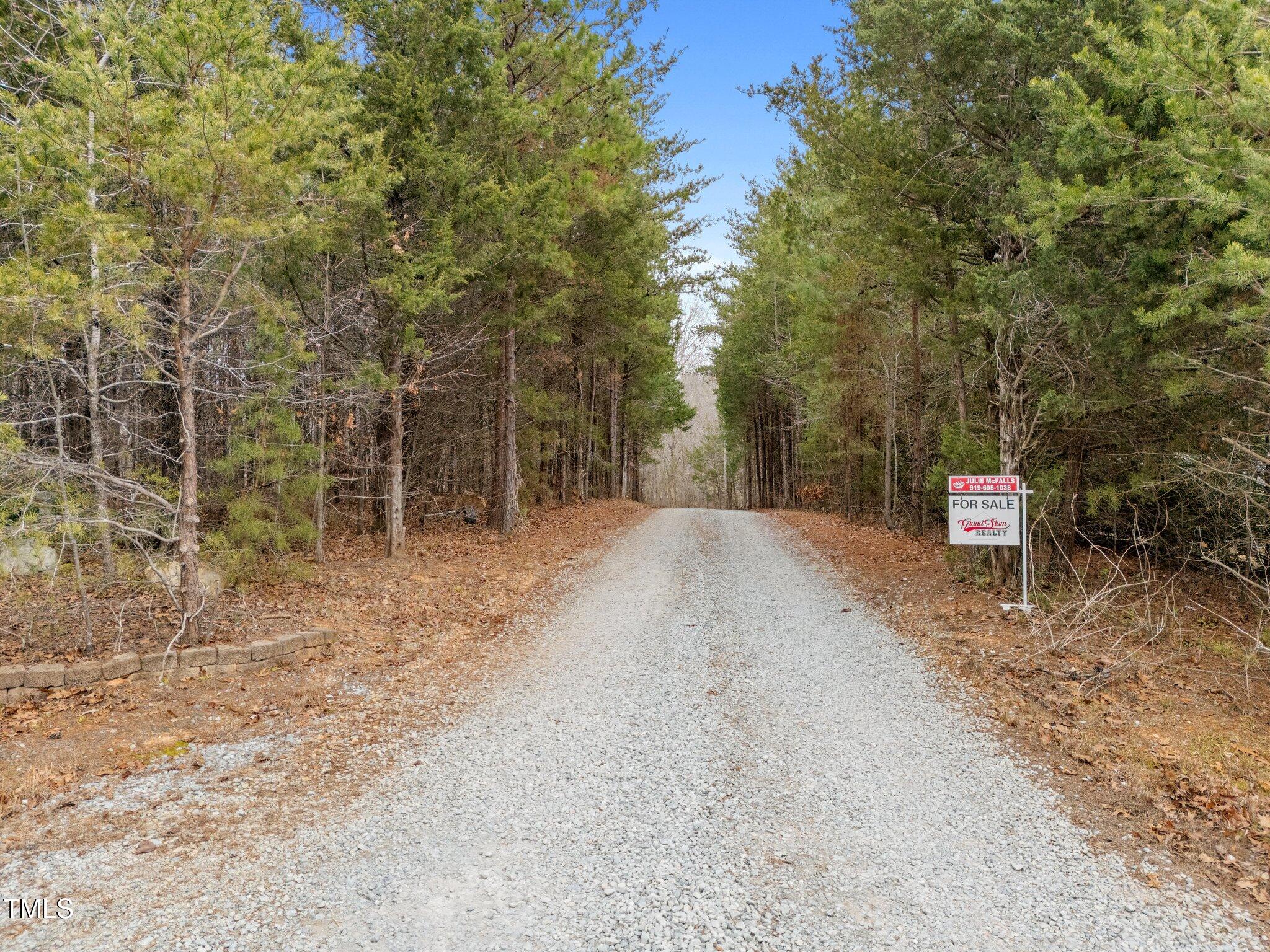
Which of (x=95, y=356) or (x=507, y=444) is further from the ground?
(x=95, y=356)

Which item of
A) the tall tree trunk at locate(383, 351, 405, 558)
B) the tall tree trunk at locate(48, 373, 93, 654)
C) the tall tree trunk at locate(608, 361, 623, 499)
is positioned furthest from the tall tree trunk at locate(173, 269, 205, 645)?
the tall tree trunk at locate(608, 361, 623, 499)

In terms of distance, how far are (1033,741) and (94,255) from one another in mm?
8573

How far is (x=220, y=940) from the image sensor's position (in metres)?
2.90

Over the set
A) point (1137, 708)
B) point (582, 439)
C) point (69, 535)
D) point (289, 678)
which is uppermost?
point (582, 439)

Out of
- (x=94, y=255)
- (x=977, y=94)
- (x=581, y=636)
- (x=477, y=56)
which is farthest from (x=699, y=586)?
(x=477, y=56)

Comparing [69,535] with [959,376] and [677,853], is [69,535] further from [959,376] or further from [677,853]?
[959,376]

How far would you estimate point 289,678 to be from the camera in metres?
6.29

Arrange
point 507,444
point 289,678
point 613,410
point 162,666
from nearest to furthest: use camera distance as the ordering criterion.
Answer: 1. point 162,666
2. point 289,678
3. point 507,444
4. point 613,410

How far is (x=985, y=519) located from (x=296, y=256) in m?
10.1

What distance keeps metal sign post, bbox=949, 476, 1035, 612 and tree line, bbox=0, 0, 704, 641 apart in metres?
7.48

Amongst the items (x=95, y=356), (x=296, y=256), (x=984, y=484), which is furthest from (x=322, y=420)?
(x=984, y=484)

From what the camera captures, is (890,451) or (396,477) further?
(890,451)

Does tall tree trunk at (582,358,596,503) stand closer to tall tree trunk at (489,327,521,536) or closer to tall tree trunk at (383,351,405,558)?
tall tree trunk at (489,327,521,536)

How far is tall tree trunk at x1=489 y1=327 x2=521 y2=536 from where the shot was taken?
13.9 metres
